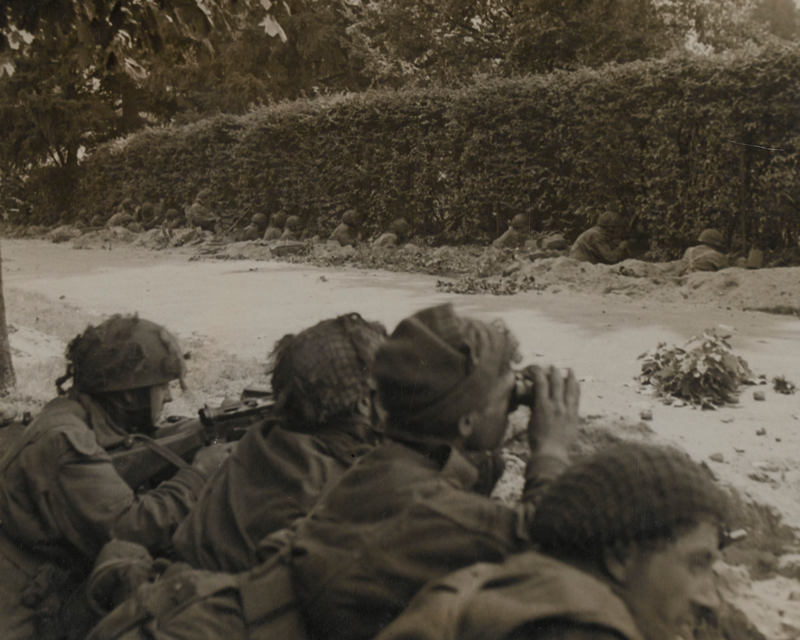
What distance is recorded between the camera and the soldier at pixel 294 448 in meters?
1.80

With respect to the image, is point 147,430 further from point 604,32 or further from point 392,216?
point 604,32

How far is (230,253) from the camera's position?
8227 millimetres

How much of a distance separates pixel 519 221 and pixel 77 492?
9848 mm

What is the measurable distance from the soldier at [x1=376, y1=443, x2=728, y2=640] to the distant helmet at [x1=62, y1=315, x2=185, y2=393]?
146 cm

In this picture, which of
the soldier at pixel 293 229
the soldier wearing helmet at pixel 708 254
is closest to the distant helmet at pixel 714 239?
the soldier wearing helmet at pixel 708 254

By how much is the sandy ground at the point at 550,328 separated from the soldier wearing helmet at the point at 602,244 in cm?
199

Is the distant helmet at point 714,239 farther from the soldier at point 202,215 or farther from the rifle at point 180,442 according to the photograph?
the rifle at point 180,442

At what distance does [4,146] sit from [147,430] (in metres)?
7.21

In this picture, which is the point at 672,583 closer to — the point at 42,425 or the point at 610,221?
the point at 42,425

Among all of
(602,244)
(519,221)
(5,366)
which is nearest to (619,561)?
(5,366)

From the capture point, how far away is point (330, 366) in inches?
76.1

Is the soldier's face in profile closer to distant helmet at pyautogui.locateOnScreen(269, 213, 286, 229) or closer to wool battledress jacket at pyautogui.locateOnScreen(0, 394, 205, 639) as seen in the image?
wool battledress jacket at pyautogui.locateOnScreen(0, 394, 205, 639)

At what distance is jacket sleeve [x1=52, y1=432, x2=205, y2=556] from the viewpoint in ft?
7.10

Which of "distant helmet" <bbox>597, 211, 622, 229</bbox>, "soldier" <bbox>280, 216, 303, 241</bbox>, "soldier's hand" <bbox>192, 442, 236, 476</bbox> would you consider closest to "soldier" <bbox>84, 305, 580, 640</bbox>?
"soldier's hand" <bbox>192, 442, 236, 476</bbox>
